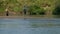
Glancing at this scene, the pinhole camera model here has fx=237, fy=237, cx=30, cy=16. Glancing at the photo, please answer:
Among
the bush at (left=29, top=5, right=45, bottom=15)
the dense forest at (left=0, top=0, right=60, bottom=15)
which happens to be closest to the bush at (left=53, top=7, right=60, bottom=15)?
the dense forest at (left=0, top=0, right=60, bottom=15)

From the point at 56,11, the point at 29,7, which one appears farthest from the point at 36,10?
the point at 56,11

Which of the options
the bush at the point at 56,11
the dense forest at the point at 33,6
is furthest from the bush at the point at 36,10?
the bush at the point at 56,11

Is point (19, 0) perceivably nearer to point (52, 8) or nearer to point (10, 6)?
point (10, 6)

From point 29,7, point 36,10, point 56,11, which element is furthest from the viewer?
point 29,7

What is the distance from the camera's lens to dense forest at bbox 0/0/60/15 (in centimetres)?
2117

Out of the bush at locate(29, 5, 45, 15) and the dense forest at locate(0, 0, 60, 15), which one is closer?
the bush at locate(29, 5, 45, 15)

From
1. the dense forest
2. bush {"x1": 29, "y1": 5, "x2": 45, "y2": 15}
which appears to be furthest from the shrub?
bush {"x1": 29, "y1": 5, "x2": 45, "y2": 15}

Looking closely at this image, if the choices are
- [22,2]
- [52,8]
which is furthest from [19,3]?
[52,8]

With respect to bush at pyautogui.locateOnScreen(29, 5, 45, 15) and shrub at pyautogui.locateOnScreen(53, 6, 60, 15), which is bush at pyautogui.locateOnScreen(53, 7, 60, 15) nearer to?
shrub at pyautogui.locateOnScreen(53, 6, 60, 15)

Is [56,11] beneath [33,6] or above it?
beneath

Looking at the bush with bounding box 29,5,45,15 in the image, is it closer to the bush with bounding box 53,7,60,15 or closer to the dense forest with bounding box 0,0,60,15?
the dense forest with bounding box 0,0,60,15

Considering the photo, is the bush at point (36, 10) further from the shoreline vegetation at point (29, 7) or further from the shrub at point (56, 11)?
the shrub at point (56, 11)

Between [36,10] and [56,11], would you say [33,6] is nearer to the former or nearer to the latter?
[36,10]

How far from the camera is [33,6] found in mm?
21781
